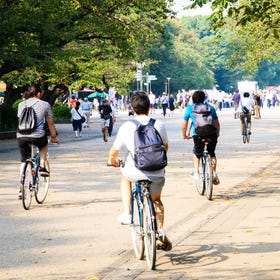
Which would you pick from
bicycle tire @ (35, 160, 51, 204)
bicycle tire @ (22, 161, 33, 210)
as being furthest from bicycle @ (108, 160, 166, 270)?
bicycle tire @ (35, 160, 51, 204)

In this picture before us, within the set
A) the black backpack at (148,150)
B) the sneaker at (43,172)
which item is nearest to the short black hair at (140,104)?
the black backpack at (148,150)

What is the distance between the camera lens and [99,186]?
15.4 m

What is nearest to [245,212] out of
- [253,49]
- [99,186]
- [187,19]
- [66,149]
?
[99,186]

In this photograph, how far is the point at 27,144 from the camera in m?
12.7

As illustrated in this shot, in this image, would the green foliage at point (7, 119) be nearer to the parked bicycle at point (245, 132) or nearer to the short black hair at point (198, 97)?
the parked bicycle at point (245, 132)

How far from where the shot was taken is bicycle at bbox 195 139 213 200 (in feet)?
43.0

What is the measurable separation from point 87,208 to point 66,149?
1463cm

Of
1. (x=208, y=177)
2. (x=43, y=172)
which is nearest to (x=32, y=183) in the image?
(x=43, y=172)

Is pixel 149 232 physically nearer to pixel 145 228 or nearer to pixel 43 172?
pixel 145 228

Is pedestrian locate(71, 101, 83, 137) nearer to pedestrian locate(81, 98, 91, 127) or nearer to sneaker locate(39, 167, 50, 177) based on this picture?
pedestrian locate(81, 98, 91, 127)

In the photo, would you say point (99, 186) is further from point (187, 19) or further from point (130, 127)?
point (187, 19)

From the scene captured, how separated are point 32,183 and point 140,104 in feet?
15.5

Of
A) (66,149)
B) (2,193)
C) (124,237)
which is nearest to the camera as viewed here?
(124,237)

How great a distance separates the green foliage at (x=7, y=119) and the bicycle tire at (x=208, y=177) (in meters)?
22.3
